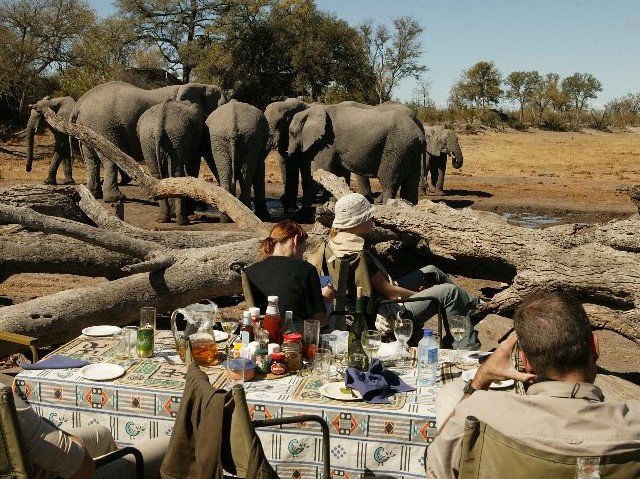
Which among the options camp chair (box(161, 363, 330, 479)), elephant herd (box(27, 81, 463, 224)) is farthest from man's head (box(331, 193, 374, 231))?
elephant herd (box(27, 81, 463, 224))

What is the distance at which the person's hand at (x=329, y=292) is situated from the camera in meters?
5.10

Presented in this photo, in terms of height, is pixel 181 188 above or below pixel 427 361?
above

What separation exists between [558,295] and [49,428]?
5.95 ft

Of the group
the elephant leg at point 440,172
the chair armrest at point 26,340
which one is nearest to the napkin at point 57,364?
the chair armrest at point 26,340

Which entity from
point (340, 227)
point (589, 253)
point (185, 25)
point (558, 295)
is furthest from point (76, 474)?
A: point (185, 25)

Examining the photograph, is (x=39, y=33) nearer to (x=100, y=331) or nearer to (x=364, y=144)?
(x=364, y=144)

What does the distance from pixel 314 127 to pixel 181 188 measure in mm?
6475

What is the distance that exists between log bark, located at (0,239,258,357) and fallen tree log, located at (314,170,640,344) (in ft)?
5.58

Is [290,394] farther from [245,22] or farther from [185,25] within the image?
[185,25]

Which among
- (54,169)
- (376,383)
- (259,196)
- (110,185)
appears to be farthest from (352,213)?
(54,169)

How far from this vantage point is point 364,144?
1578cm

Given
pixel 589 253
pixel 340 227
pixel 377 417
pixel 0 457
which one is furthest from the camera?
pixel 589 253

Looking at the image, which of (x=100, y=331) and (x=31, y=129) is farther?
(x=31, y=129)

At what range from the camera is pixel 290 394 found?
362 centimetres
